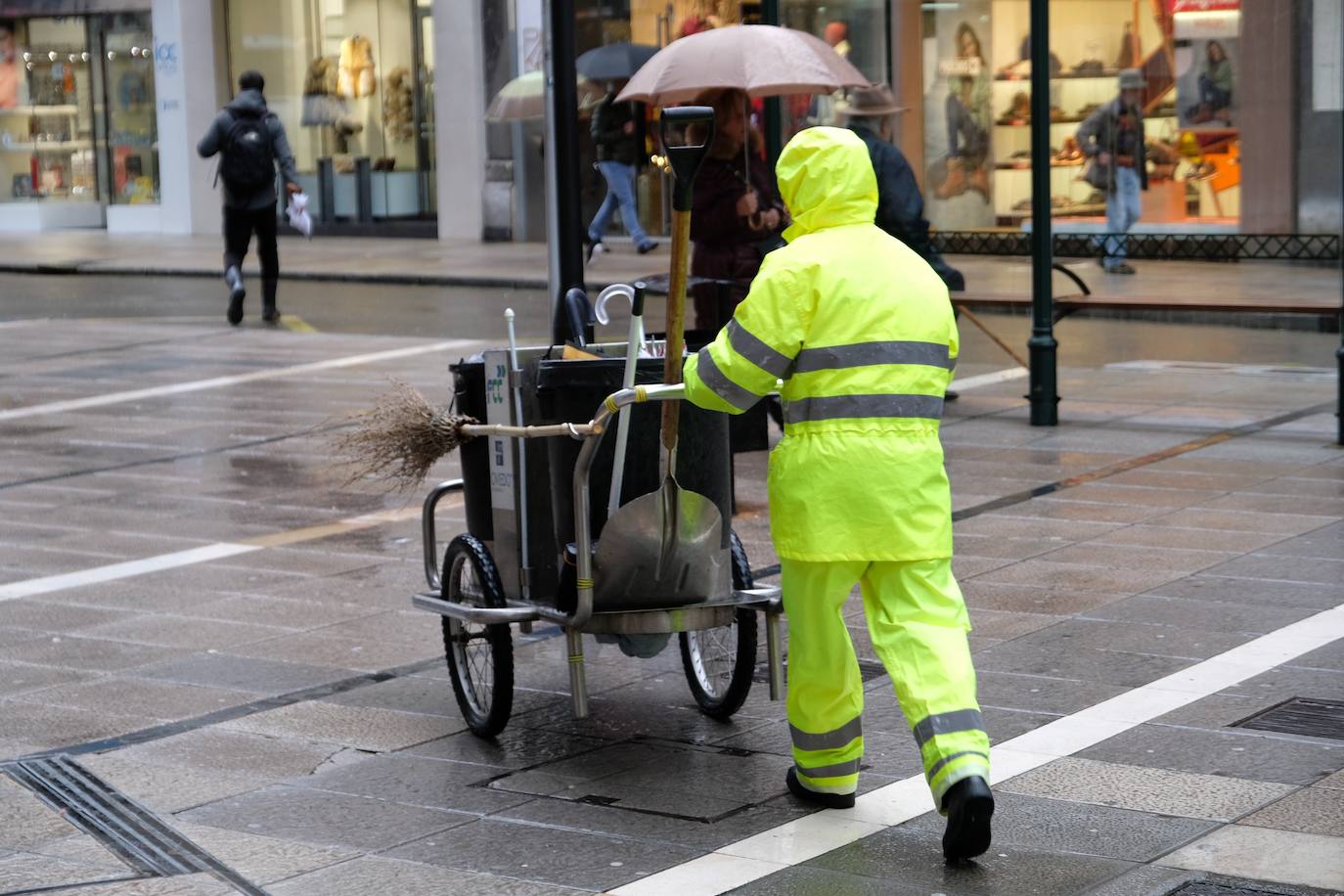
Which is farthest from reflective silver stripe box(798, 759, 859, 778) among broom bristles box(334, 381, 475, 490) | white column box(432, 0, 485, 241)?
white column box(432, 0, 485, 241)

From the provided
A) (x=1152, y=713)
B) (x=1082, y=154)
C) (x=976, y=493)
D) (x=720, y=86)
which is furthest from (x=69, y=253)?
(x=1152, y=713)

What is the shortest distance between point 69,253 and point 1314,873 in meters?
25.2

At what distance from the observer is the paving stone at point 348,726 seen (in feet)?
19.6

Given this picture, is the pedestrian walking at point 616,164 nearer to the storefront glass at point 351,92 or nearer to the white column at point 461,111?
the white column at point 461,111

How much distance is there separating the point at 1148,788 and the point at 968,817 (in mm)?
791

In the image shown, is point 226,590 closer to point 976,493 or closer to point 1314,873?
point 976,493

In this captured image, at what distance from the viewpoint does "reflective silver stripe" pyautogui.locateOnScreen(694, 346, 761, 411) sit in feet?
16.6

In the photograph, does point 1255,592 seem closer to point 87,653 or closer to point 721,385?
point 721,385

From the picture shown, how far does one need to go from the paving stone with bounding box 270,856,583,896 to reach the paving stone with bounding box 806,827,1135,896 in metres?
0.70

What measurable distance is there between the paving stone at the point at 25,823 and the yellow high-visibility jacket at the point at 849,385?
2.00 m

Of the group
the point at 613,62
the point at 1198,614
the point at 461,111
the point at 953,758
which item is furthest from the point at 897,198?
the point at 461,111

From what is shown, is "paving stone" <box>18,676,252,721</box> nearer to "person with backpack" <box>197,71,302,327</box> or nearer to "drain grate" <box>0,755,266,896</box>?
"drain grate" <box>0,755,266,896</box>

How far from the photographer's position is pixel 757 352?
4.98m

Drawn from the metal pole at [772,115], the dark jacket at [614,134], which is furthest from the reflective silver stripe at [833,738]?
the dark jacket at [614,134]
